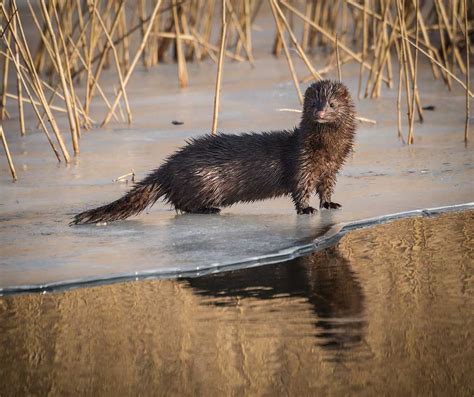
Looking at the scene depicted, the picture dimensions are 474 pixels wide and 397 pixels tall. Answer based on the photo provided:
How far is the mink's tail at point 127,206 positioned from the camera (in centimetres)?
519

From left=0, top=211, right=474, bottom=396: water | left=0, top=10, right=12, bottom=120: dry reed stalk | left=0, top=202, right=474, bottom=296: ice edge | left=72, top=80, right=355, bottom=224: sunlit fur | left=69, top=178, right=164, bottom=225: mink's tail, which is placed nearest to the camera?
left=0, top=211, right=474, bottom=396: water

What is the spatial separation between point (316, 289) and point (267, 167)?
163cm

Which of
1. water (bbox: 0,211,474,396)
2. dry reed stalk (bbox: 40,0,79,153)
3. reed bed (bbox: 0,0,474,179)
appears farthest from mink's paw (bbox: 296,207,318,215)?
dry reed stalk (bbox: 40,0,79,153)

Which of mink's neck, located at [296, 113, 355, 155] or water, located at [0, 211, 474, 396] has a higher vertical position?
mink's neck, located at [296, 113, 355, 155]

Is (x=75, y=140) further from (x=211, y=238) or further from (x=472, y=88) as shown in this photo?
(x=472, y=88)

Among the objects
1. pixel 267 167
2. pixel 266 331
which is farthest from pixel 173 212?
pixel 266 331

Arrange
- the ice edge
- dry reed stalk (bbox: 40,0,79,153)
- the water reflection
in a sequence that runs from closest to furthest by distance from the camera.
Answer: the water reflection, the ice edge, dry reed stalk (bbox: 40,0,79,153)

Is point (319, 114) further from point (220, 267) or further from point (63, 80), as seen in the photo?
point (63, 80)

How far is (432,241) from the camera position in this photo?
4.67m

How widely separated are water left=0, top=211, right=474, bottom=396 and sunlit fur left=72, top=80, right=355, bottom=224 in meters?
1.02

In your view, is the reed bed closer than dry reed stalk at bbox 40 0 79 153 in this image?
No

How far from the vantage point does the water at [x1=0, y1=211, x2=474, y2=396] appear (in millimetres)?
3074

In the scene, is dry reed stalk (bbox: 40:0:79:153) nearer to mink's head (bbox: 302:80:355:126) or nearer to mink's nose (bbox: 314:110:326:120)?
mink's head (bbox: 302:80:355:126)

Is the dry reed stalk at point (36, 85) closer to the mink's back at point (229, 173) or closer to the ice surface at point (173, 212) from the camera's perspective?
the ice surface at point (173, 212)
